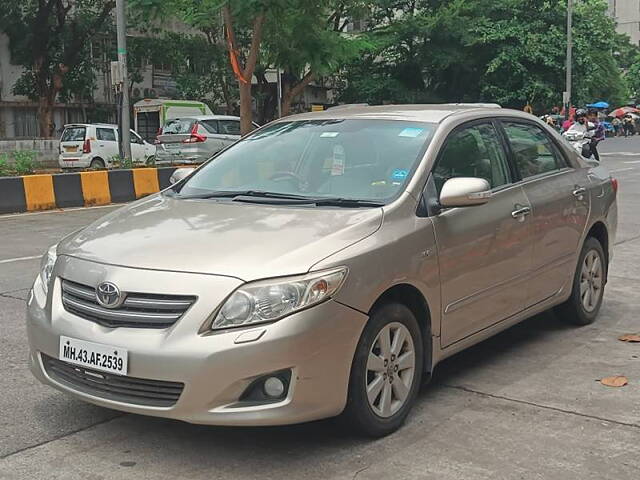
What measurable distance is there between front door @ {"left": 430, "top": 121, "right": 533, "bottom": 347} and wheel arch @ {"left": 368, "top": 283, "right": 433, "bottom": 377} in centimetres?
13

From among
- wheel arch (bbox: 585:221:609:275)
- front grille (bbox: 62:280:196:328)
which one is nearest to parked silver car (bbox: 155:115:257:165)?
wheel arch (bbox: 585:221:609:275)

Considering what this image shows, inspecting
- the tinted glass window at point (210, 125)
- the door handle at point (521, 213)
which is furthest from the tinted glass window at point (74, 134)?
the door handle at point (521, 213)

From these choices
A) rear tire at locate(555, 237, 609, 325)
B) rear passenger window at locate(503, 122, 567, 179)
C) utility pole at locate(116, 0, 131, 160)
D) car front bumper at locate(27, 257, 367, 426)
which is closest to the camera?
car front bumper at locate(27, 257, 367, 426)

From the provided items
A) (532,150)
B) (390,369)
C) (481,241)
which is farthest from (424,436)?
(532,150)

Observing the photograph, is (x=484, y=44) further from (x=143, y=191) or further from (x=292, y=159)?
(x=292, y=159)

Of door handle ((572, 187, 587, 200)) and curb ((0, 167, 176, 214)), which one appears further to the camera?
curb ((0, 167, 176, 214))

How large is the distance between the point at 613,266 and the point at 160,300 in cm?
589

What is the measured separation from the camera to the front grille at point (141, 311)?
131 inches

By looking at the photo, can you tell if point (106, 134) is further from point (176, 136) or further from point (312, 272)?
point (312, 272)

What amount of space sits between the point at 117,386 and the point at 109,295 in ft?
1.28

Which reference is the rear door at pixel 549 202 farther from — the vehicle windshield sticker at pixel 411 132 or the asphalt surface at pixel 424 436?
the vehicle windshield sticker at pixel 411 132

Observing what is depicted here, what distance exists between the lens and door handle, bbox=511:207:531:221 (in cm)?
478

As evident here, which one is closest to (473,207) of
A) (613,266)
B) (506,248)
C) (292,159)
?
(506,248)

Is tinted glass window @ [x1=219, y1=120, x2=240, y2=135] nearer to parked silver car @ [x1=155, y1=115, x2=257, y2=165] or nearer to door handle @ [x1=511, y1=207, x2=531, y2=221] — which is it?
parked silver car @ [x1=155, y1=115, x2=257, y2=165]
